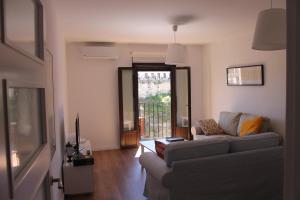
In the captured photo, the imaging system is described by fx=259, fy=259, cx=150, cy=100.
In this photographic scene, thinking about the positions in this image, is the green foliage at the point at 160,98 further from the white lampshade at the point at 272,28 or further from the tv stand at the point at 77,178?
the white lampshade at the point at 272,28

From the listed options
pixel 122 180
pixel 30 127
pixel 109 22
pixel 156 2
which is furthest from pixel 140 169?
pixel 30 127

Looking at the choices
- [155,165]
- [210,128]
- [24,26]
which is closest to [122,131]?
[210,128]

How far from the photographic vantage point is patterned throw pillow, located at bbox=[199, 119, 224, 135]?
512cm

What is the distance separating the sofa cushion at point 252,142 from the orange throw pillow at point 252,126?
58.5 inches

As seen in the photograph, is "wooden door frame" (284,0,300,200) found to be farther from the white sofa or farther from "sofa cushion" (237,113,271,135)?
"sofa cushion" (237,113,271,135)

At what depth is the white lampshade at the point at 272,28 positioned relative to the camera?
6.95ft

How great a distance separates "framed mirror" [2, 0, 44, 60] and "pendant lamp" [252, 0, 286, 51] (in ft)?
5.77

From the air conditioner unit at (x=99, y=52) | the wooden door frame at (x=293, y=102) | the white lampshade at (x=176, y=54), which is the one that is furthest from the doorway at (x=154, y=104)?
the wooden door frame at (x=293, y=102)

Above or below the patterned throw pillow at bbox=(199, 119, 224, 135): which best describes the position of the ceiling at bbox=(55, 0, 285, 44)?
above

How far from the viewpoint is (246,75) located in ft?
16.6

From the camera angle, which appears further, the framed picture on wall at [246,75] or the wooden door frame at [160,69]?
the wooden door frame at [160,69]

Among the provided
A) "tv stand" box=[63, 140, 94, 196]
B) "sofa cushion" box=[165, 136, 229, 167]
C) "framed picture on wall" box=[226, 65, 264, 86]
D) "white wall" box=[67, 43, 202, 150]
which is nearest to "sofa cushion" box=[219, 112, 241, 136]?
"framed picture on wall" box=[226, 65, 264, 86]

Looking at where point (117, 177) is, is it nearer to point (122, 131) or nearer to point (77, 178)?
point (77, 178)

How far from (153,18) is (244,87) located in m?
2.53
